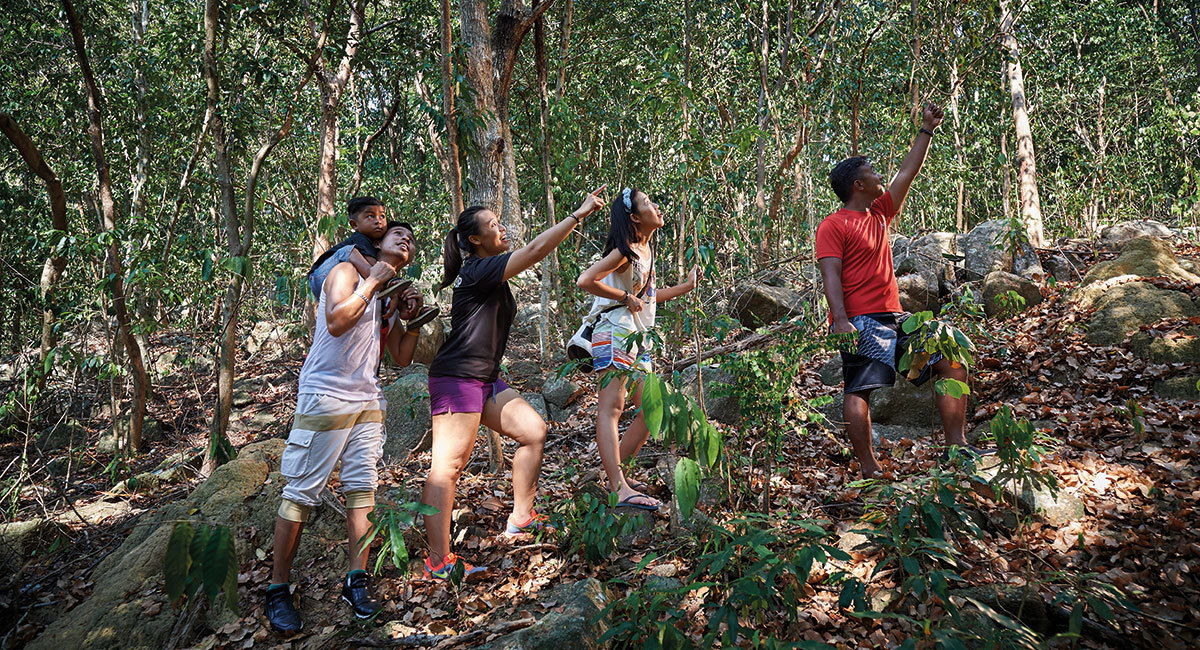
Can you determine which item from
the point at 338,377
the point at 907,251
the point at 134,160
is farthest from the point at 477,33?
the point at 134,160

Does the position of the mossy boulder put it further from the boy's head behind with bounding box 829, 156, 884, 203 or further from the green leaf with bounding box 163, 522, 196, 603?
the green leaf with bounding box 163, 522, 196, 603

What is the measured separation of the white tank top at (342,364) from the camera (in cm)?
296

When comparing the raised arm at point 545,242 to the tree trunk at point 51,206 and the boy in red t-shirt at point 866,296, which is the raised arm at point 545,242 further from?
the tree trunk at point 51,206

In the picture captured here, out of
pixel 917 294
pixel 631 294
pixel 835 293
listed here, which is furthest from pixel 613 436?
pixel 917 294

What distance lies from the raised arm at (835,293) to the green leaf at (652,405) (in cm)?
202

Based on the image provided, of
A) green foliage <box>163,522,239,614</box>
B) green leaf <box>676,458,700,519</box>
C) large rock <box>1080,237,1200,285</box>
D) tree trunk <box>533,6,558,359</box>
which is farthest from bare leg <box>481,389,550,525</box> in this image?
large rock <box>1080,237,1200,285</box>

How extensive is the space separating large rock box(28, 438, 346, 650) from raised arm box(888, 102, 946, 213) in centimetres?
389

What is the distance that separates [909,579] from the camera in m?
1.98

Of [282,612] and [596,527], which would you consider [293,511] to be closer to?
[282,612]

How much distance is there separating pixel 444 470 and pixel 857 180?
2796 mm

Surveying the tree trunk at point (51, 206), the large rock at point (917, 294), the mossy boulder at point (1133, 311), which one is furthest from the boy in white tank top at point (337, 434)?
the large rock at point (917, 294)

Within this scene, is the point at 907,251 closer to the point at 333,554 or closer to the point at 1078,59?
the point at 333,554

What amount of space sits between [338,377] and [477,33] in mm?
2911

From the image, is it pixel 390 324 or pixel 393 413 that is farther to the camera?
pixel 393 413
